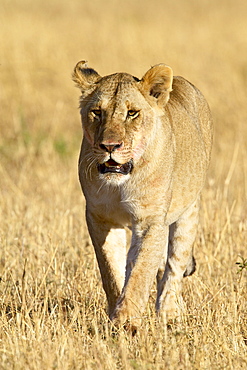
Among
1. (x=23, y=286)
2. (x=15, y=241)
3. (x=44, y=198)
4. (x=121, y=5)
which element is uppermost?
(x=121, y=5)

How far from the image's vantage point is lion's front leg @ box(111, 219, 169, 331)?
162 inches

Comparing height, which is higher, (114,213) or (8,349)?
(114,213)

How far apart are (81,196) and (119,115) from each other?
391cm

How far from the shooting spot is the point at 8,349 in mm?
3713

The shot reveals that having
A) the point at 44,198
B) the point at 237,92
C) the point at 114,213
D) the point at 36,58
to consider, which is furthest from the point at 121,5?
the point at 114,213

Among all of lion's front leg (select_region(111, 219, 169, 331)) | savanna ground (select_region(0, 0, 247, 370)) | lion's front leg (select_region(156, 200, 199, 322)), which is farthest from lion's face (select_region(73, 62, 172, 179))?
lion's front leg (select_region(156, 200, 199, 322))

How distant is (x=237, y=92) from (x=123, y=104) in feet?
30.5

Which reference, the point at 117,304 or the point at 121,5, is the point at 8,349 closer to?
the point at 117,304

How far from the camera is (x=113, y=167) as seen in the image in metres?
4.14

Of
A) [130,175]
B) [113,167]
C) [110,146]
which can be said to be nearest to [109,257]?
[130,175]

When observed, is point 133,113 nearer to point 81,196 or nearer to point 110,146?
point 110,146

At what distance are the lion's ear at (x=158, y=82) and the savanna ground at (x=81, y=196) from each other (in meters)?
1.29

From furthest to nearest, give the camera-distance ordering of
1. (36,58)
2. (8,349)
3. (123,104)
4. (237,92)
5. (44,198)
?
(36,58)
(237,92)
(44,198)
(123,104)
(8,349)

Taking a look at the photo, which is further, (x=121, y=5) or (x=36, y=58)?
(x=121, y=5)
